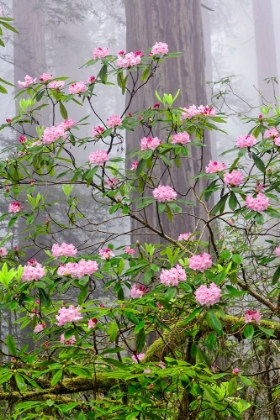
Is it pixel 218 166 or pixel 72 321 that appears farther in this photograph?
pixel 218 166

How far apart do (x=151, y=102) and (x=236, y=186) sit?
2618 mm

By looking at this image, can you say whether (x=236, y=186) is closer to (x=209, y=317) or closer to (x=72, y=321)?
(x=209, y=317)

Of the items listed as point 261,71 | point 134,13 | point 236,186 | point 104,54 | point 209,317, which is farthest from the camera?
point 261,71

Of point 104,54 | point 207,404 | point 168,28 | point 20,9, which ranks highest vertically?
point 20,9

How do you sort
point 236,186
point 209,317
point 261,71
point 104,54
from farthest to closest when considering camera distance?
point 261,71
point 104,54
point 236,186
point 209,317

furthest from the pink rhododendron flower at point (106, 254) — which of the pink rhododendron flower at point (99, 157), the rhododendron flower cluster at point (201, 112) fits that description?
the rhododendron flower cluster at point (201, 112)

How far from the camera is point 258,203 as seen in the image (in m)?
1.98

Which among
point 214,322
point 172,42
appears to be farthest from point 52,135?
point 172,42

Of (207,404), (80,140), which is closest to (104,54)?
(80,140)

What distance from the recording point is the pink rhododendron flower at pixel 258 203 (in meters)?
1.97

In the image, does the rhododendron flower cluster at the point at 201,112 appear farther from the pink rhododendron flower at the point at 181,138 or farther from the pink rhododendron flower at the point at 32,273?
the pink rhododendron flower at the point at 32,273

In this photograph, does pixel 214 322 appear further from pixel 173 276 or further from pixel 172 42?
pixel 172 42

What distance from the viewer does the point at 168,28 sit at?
15.7 feet

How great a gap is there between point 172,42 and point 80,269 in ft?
10.8
